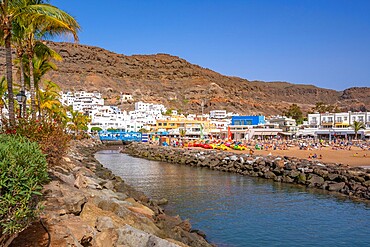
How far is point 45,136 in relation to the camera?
1241 centimetres

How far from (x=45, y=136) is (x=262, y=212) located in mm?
11175

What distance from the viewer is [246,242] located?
13688mm

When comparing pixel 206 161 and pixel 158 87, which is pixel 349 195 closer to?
pixel 206 161

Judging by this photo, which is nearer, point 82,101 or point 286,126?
point 286,126

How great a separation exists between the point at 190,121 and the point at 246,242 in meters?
77.4

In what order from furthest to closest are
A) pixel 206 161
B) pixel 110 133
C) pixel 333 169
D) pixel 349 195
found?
pixel 110 133 → pixel 206 161 → pixel 333 169 → pixel 349 195

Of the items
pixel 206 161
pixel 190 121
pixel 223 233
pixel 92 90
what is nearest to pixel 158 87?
pixel 92 90

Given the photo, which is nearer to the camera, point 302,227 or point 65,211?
point 65,211

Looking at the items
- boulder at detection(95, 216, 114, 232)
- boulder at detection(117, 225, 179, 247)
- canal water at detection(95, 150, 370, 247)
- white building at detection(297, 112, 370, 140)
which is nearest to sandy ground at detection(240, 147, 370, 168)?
canal water at detection(95, 150, 370, 247)

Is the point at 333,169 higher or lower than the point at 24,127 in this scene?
lower

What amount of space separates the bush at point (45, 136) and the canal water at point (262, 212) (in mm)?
6343

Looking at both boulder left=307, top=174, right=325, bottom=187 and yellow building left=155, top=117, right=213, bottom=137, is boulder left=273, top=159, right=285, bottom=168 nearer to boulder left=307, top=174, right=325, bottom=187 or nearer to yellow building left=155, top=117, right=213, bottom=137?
boulder left=307, top=174, right=325, bottom=187

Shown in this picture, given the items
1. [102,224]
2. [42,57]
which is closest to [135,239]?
[102,224]

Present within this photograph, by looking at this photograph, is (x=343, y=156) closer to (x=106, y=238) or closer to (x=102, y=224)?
(x=102, y=224)
